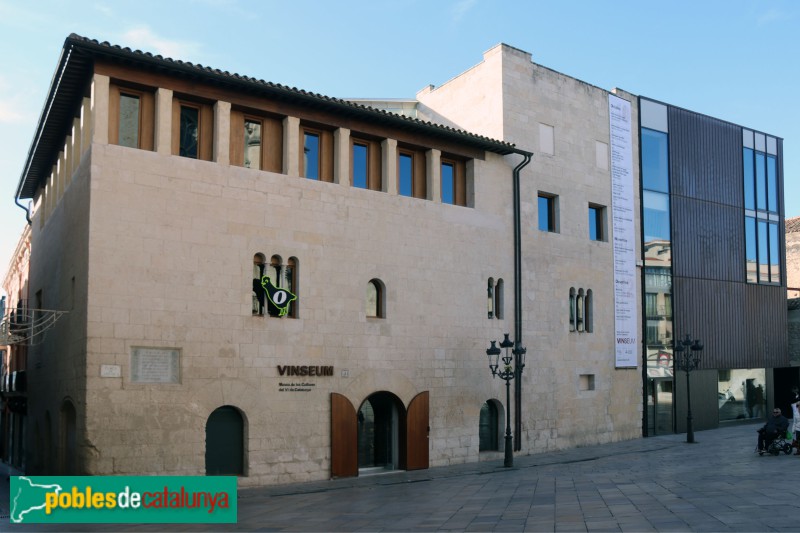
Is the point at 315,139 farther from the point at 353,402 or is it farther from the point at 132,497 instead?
the point at 132,497

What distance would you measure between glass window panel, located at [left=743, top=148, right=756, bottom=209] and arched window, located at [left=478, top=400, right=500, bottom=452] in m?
16.9

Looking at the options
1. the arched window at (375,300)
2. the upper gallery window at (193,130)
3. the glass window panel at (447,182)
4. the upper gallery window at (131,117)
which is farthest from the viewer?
the glass window panel at (447,182)

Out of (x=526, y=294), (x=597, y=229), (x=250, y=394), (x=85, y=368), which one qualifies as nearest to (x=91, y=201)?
(x=85, y=368)

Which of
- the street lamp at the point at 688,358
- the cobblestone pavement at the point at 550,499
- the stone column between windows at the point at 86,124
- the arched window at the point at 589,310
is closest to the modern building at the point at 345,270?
the arched window at the point at 589,310

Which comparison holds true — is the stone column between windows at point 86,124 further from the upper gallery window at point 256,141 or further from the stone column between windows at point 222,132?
the upper gallery window at point 256,141

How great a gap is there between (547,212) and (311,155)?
374 inches

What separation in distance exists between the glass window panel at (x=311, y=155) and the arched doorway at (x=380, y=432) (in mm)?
6133

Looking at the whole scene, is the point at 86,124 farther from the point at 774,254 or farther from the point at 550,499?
the point at 774,254

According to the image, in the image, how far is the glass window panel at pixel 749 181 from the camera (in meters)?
33.9

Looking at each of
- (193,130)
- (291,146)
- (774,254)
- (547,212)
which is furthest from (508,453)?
(774,254)

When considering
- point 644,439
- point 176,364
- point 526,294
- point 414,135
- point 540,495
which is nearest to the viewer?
point 540,495

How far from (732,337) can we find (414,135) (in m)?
Result: 18.0

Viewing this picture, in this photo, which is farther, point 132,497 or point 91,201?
point 91,201

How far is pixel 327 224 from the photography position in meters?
20.3
